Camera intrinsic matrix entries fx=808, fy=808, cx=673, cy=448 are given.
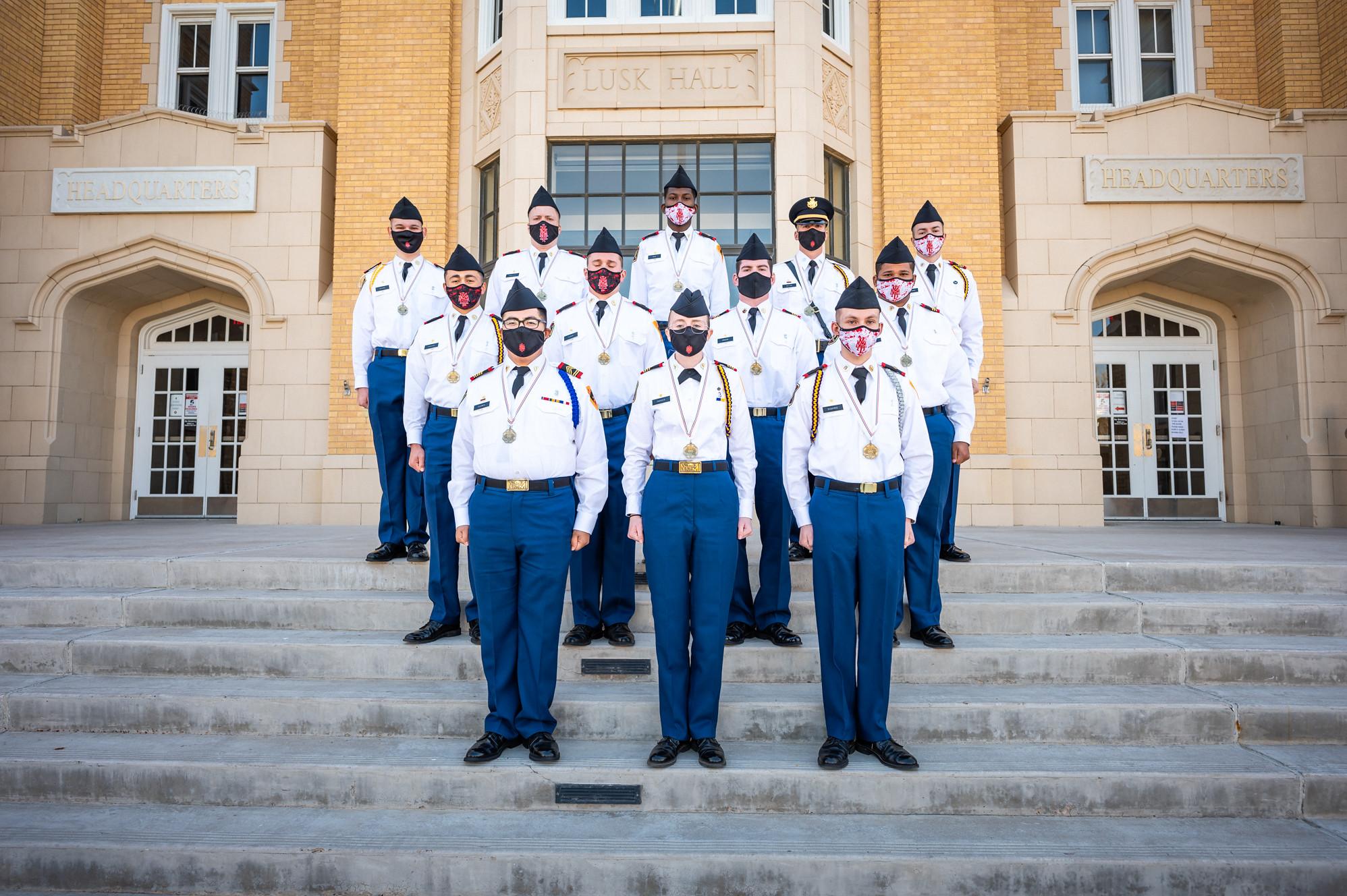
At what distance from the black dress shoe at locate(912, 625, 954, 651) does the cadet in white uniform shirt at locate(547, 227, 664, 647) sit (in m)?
1.77

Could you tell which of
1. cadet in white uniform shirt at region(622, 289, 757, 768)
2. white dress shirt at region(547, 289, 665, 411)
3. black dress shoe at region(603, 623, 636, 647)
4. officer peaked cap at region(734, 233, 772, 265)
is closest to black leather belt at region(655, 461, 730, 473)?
cadet in white uniform shirt at region(622, 289, 757, 768)

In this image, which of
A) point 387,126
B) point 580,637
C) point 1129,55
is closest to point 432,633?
point 580,637

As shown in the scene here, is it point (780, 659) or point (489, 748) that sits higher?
point (780, 659)

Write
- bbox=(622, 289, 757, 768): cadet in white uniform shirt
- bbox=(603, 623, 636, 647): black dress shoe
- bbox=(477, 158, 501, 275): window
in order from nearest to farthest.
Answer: bbox=(622, 289, 757, 768): cadet in white uniform shirt < bbox=(603, 623, 636, 647): black dress shoe < bbox=(477, 158, 501, 275): window

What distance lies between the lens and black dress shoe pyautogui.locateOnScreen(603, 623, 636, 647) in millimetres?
4875

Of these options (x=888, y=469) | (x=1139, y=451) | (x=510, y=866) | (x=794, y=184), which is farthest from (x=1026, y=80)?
(x=510, y=866)

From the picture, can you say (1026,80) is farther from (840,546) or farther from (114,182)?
(114,182)

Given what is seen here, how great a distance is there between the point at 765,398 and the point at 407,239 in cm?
285

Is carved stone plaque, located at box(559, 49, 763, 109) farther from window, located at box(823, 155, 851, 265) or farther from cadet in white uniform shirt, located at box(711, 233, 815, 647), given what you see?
cadet in white uniform shirt, located at box(711, 233, 815, 647)

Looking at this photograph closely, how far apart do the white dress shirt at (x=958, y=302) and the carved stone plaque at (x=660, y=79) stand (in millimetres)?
6241

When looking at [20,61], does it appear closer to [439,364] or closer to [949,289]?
[439,364]

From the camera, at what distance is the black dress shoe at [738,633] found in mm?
4980

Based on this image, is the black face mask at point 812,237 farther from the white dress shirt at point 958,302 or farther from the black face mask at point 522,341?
the black face mask at point 522,341

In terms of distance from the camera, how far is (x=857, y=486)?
4.00m
